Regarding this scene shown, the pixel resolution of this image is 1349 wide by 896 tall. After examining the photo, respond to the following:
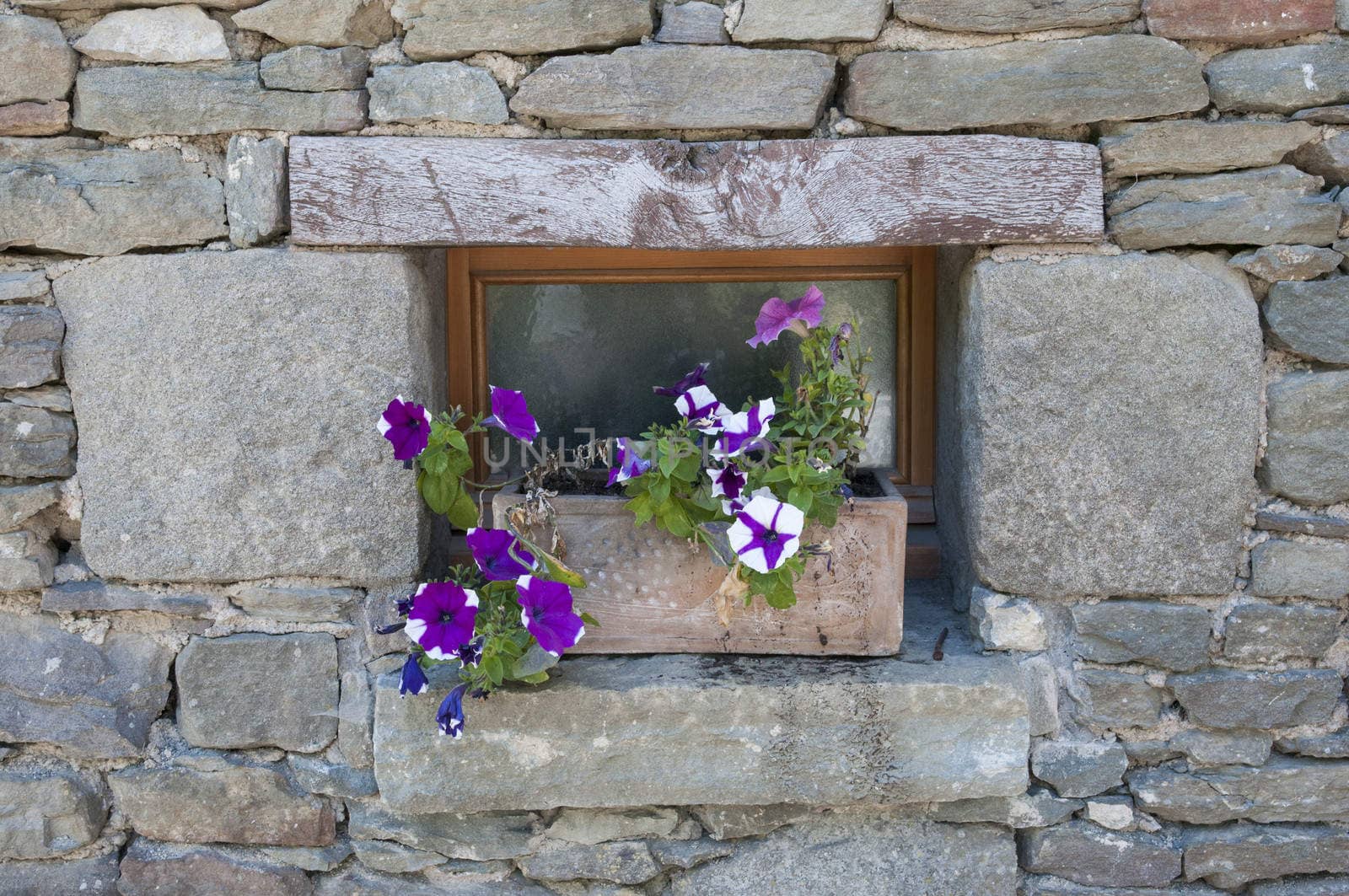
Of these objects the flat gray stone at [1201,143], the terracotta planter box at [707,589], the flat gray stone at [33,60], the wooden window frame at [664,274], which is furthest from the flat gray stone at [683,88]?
Result: the flat gray stone at [33,60]

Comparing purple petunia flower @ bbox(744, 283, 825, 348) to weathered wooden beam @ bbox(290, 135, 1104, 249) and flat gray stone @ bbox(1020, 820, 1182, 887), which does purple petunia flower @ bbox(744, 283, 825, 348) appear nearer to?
weathered wooden beam @ bbox(290, 135, 1104, 249)

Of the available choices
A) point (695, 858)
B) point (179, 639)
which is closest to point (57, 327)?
point (179, 639)

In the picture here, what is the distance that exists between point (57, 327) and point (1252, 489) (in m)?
2.03

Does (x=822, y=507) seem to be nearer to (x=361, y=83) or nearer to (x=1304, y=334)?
(x=1304, y=334)

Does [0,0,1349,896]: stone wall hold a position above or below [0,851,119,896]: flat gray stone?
above

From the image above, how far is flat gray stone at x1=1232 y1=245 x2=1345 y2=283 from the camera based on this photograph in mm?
1684

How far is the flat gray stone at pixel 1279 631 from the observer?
1747 mm

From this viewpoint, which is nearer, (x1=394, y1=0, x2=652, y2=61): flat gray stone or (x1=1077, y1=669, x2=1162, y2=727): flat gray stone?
(x1=394, y1=0, x2=652, y2=61): flat gray stone

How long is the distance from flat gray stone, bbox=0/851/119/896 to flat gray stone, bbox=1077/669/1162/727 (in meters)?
1.75

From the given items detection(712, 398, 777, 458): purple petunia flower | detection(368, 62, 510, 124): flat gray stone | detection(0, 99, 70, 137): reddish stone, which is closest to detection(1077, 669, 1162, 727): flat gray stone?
detection(712, 398, 777, 458): purple petunia flower

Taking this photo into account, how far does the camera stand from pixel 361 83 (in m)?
1.70

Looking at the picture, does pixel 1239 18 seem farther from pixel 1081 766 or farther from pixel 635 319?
pixel 1081 766

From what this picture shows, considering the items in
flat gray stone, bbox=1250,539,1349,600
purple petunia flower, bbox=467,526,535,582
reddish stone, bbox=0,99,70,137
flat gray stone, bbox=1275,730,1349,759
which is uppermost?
reddish stone, bbox=0,99,70,137

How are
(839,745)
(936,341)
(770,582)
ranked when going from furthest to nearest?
(936,341) → (839,745) → (770,582)
